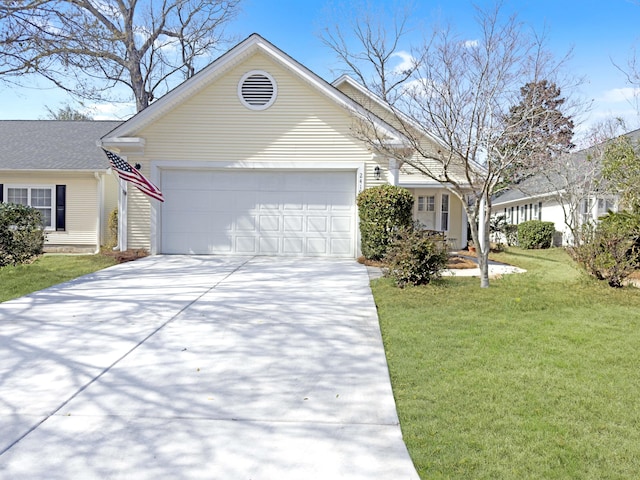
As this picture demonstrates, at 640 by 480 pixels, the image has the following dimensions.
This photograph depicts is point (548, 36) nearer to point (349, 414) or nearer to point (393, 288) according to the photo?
point (393, 288)

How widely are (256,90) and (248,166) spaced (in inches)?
76.1

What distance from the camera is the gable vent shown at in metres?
13.5

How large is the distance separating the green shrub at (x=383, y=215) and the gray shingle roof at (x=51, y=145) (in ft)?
30.7

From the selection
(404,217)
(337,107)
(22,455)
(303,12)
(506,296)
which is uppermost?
(303,12)

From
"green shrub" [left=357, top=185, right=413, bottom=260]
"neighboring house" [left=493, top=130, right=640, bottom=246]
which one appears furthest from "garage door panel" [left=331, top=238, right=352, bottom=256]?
"neighboring house" [left=493, top=130, right=640, bottom=246]

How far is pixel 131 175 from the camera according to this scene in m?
13.0

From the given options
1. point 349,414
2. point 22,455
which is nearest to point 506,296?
point 349,414

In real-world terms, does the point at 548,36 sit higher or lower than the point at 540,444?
higher

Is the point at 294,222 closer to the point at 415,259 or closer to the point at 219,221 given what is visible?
the point at 219,221

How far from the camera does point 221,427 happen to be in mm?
3887

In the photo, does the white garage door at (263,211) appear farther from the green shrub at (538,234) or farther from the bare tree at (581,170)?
the green shrub at (538,234)

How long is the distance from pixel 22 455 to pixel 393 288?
635 cm

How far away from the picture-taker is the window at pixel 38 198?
56.6 feet

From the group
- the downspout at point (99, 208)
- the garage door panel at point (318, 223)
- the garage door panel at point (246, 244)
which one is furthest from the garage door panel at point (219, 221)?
the downspout at point (99, 208)
